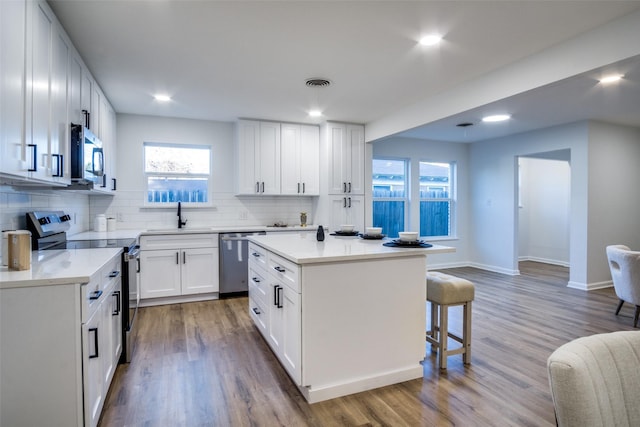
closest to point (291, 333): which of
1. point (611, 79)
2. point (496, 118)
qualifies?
point (611, 79)

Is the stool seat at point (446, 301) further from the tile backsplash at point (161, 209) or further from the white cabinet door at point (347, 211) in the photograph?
the tile backsplash at point (161, 209)

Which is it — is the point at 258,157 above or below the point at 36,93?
above

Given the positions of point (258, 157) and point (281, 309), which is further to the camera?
point (258, 157)

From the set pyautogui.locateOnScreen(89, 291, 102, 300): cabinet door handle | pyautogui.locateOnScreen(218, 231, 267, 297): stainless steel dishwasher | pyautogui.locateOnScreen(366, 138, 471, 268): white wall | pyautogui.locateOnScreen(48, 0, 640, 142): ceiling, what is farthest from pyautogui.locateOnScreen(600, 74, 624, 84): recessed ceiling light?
pyautogui.locateOnScreen(89, 291, 102, 300): cabinet door handle

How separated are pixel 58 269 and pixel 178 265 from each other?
276 cm

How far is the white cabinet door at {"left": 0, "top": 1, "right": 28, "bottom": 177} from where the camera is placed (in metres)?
1.55

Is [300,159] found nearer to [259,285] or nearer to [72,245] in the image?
[259,285]

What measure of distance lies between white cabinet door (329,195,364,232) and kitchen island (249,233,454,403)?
2646mm

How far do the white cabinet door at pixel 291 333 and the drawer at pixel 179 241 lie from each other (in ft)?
7.90

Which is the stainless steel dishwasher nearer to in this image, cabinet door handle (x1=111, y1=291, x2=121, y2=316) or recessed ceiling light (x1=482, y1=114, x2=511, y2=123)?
cabinet door handle (x1=111, y1=291, x2=121, y2=316)

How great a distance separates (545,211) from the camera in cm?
770

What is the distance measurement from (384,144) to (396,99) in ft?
7.04

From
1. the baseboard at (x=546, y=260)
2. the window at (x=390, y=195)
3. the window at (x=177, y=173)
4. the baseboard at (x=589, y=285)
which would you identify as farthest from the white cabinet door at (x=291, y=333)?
the baseboard at (x=546, y=260)

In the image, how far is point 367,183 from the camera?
543 centimetres
